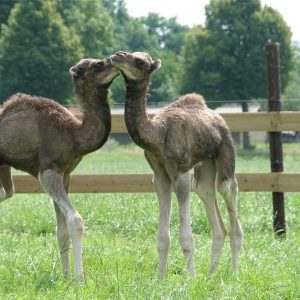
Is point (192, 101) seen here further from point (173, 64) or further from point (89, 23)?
point (173, 64)

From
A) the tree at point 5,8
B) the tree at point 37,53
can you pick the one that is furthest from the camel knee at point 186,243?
the tree at point 5,8

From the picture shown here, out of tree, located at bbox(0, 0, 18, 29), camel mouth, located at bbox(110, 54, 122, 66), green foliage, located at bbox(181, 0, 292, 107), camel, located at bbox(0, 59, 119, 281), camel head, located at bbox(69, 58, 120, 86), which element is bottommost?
green foliage, located at bbox(181, 0, 292, 107)

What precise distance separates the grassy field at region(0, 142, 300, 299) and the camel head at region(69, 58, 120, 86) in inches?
58.4

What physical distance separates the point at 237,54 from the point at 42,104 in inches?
1899

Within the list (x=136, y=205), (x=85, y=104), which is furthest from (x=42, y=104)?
(x=136, y=205)

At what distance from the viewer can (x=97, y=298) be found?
6.02m

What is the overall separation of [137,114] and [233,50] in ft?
161

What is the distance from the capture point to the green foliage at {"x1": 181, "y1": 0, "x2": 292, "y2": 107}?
2082 inches

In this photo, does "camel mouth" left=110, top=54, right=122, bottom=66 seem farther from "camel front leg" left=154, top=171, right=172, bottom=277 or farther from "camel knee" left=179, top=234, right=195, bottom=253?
"camel knee" left=179, top=234, right=195, bottom=253

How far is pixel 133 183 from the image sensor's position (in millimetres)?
9836

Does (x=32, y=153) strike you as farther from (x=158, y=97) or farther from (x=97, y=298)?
(x=158, y=97)

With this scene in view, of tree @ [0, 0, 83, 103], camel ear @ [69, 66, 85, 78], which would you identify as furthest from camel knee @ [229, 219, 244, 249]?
tree @ [0, 0, 83, 103]

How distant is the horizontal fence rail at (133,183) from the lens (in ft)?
31.9

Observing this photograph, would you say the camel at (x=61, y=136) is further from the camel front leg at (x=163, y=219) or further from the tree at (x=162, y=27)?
the tree at (x=162, y=27)
